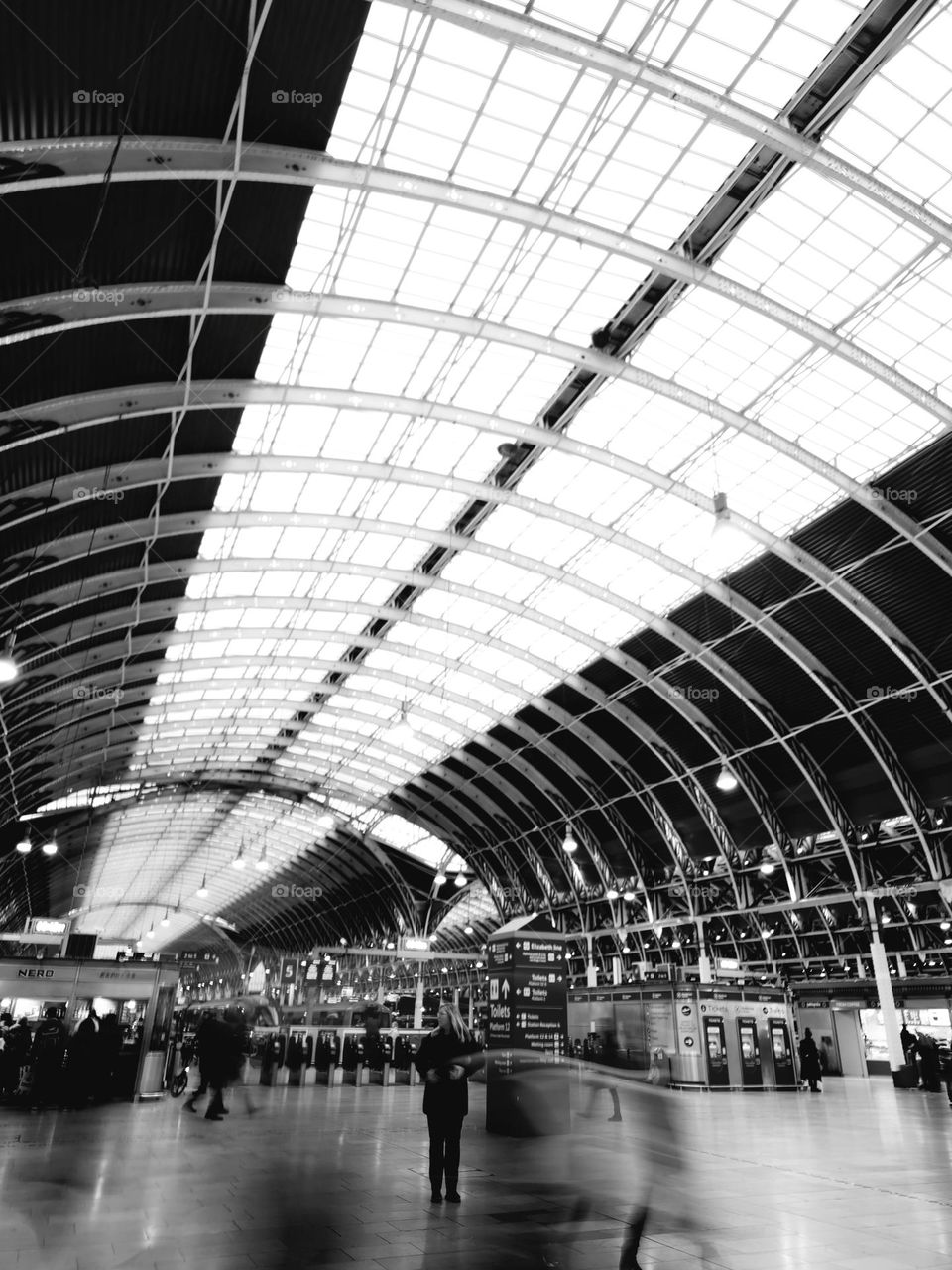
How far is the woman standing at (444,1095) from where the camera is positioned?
892 cm

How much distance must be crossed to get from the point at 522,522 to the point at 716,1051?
18.2m

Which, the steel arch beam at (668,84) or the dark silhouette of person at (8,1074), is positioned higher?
the steel arch beam at (668,84)

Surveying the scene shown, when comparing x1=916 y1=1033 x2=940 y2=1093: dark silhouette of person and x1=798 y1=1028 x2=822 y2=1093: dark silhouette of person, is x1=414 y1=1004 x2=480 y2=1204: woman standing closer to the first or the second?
x1=798 y1=1028 x2=822 y2=1093: dark silhouette of person

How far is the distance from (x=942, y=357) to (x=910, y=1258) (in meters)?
20.1

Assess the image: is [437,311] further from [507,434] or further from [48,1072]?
[48,1072]

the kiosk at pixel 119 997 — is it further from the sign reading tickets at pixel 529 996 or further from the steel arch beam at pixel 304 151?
the steel arch beam at pixel 304 151

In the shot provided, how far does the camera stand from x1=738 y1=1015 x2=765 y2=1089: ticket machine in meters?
27.4

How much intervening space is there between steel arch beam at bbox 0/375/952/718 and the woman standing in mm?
15049

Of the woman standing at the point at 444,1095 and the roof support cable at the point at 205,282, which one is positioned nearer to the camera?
the woman standing at the point at 444,1095

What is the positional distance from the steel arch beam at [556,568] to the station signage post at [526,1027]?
46.9 ft

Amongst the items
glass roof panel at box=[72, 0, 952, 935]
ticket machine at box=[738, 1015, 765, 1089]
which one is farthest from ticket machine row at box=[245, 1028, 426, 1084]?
glass roof panel at box=[72, 0, 952, 935]

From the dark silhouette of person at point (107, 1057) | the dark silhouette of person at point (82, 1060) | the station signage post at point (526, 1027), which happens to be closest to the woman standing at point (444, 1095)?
the station signage post at point (526, 1027)

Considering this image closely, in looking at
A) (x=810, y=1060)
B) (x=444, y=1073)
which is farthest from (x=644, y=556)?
(x=444, y=1073)

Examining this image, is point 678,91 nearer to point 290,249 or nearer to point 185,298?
point 290,249
